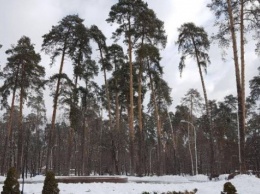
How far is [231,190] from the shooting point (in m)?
12.1

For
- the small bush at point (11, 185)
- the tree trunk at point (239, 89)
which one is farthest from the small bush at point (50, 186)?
the tree trunk at point (239, 89)

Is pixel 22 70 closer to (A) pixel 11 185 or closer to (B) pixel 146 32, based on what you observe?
(B) pixel 146 32

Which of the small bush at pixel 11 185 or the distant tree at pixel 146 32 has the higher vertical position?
the distant tree at pixel 146 32

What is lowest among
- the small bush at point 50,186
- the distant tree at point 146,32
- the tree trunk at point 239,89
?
the small bush at point 50,186

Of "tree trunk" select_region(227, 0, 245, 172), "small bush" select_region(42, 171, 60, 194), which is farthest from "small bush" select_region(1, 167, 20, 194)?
"tree trunk" select_region(227, 0, 245, 172)

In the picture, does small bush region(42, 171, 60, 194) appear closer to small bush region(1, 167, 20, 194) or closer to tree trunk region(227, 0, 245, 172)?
small bush region(1, 167, 20, 194)

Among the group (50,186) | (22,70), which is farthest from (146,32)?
(50,186)

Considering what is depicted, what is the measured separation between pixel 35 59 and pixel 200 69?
46.3 ft

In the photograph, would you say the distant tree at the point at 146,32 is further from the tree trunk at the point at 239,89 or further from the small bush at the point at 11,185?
the small bush at the point at 11,185

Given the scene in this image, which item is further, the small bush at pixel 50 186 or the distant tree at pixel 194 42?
the distant tree at pixel 194 42

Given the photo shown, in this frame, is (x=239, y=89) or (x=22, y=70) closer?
(x=239, y=89)

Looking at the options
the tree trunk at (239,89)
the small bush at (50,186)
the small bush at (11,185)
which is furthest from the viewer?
the tree trunk at (239,89)

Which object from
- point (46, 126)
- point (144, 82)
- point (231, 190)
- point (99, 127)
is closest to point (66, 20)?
point (144, 82)

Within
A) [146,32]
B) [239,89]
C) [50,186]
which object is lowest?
[50,186]
